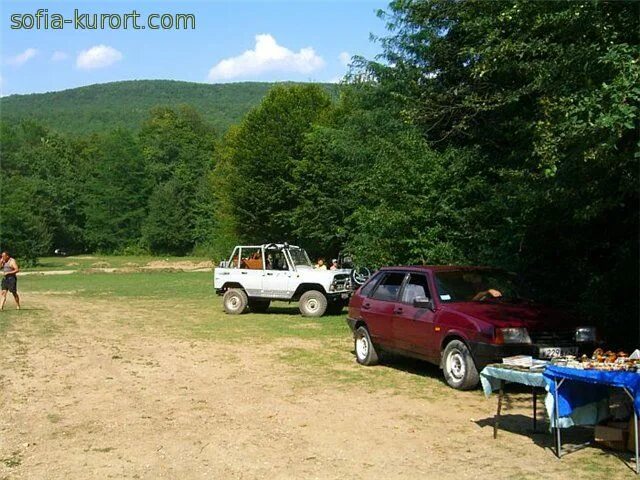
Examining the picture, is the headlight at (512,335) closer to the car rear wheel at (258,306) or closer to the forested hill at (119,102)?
the car rear wheel at (258,306)

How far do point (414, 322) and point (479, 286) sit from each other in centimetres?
108

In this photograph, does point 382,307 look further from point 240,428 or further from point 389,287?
point 240,428

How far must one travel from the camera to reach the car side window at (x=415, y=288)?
35.2ft

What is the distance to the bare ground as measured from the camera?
20.9 ft

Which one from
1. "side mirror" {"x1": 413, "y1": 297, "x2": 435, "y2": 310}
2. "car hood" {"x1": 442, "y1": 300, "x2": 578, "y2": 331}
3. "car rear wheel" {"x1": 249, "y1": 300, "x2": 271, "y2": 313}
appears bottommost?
"car rear wheel" {"x1": 249, "y1": 300, "x2": 271, "y2": 313}

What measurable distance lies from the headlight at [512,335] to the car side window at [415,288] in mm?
1684

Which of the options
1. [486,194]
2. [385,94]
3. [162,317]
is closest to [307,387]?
[486,194]

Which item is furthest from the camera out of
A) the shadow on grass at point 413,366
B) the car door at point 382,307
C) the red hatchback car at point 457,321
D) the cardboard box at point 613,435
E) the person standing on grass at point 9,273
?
the person standing on grass at point 9,273

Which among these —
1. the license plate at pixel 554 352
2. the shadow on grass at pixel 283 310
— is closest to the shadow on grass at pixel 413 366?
the license plate at pixel 554 352

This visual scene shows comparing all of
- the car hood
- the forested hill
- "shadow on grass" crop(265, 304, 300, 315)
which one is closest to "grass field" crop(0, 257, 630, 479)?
the car hood

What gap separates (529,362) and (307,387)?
12.0ft

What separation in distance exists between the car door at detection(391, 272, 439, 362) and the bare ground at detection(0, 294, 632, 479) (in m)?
0.89

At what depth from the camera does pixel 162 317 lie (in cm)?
2092

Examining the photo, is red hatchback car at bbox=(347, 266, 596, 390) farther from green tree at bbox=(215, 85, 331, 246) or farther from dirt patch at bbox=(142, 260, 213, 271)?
dirt patch at bbox=(142, 260, 213, 271)
